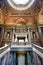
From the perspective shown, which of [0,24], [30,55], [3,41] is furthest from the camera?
[0,24]

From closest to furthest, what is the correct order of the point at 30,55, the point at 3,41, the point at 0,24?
the point at 30,55, the point at 3,41, the point at 0,24

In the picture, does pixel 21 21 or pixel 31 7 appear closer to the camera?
pixel 31 7

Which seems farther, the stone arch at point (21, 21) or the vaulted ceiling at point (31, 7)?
the stone arch at point (21, 21)

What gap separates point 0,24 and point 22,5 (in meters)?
4.81

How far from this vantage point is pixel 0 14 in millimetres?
14633

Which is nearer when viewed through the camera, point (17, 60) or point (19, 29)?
point (17, 60)

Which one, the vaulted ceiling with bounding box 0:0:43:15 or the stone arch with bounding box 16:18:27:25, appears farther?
the stone arch with bounding box 16:18:27:25

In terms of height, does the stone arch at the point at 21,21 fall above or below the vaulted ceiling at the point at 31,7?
below

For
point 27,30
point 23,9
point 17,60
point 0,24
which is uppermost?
point 23,9

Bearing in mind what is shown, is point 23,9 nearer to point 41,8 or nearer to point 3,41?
point 41,8

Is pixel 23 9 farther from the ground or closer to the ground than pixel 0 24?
farther from the ground

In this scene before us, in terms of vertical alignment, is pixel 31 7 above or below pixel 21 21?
above

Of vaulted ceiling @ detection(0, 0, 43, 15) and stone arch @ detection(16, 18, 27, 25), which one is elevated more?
vaulted ceiling @ detection(0, 0, 43, 15)

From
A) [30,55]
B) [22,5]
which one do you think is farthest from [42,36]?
[30,55]
